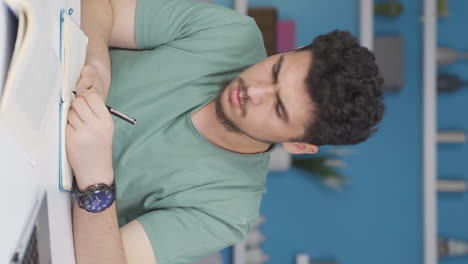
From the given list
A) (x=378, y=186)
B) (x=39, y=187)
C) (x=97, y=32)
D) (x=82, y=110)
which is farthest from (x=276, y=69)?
(x=378, y=186)

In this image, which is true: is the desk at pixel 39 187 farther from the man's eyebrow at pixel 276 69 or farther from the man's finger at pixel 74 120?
the man's eyebrow at pixel 276 69

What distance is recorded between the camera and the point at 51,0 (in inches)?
31.1

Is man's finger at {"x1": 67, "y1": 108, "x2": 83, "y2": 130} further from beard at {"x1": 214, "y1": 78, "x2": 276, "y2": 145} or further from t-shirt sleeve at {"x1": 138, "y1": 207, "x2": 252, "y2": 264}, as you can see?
beard at {"x1": 214, "y1": 78, "x2": 276, "y2": 145}

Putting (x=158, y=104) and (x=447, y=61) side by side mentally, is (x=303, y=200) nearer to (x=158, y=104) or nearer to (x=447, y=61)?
(x=447, y=61)

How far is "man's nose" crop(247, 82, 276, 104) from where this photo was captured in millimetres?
1261

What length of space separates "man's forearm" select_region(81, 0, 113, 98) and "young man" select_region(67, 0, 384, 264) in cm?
4

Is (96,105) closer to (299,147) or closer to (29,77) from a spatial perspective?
(29,77)

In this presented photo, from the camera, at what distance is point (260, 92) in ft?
4.15

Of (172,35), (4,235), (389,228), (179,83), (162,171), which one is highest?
(172,35)

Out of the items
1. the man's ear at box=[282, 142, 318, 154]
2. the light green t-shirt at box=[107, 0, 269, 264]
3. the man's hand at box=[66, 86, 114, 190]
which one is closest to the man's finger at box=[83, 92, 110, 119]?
the man's hand at box=[66, 86, 114, 190]

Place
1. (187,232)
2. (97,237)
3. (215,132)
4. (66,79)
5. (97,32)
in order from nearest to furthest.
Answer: (66,79), (97,237), (97,32), (187,232), (215,132)

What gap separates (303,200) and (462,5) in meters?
1.26

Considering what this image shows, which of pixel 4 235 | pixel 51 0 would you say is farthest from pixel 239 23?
pixel 4 235

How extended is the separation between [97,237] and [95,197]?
88mm
